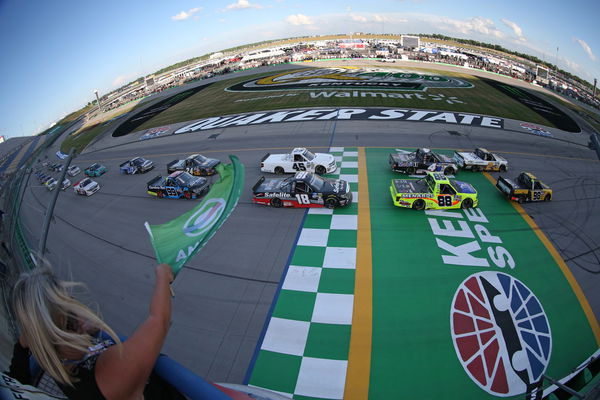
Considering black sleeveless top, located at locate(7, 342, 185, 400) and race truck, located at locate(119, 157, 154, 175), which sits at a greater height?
race truck, located at locate(119, 157, 154, 175)

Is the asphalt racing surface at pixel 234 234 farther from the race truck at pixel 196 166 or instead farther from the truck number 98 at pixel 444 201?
the truck number 98 at pixel 444 201

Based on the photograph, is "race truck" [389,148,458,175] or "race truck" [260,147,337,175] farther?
"race truck" [260,147,337,175]

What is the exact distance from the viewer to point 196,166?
63.6ft

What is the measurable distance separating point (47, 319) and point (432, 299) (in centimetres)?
963

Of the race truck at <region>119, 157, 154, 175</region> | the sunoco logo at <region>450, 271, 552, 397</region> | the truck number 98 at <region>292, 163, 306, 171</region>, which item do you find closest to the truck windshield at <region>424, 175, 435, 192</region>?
the sunoco logo at <region>450, 271, 552, 397</region>

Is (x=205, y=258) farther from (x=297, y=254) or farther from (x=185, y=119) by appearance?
(x=185, y=119)

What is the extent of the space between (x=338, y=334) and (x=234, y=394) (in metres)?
6.05

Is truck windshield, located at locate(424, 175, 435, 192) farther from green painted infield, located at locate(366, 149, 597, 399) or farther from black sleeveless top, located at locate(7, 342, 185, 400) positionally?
black sleeveless top, located at locate(7, 342, 185, 400)

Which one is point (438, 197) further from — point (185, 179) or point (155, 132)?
point (155, 132)

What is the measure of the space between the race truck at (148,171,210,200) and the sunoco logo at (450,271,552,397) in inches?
498

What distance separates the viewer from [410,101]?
106ft

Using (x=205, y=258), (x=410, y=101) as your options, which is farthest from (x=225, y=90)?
(x=205, y=258)

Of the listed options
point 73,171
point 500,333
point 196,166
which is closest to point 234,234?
point 196,166

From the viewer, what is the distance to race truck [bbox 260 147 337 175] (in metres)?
17.7
